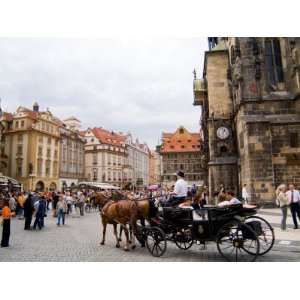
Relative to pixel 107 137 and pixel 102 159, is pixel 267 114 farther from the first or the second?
pixel 107 137

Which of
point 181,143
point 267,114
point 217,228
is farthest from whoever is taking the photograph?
point 181,143

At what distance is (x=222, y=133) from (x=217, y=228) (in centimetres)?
1428

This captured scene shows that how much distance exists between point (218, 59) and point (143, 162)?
78.4 metres

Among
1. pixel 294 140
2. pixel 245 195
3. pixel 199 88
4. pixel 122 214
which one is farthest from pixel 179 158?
pixel 122 214

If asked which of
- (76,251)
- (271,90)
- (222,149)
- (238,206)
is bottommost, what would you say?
(76,251)

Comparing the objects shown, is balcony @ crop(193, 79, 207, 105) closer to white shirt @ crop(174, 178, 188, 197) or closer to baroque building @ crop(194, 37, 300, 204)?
baroque building @ crop(194, 37, 300, 204)

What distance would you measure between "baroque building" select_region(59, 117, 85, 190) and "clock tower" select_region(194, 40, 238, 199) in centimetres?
3715

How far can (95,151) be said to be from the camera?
227 ft

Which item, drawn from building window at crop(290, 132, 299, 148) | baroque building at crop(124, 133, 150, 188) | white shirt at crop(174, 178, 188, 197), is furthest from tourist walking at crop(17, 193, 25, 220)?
baroque building at crop(124, 133, 150, 188)

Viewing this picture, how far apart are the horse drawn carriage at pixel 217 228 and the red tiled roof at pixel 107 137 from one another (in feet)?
212

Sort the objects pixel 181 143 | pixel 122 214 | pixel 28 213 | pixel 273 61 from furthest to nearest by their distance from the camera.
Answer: pixel 181 143 < pixel 273 61 < pixel 28 213 < pixel 122 214

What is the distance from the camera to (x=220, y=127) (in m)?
19.7

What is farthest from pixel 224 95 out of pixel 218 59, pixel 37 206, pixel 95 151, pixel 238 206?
pixel 95 151

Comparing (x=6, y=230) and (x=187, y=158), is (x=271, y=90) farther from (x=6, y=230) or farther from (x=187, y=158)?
(x=187, y=158)
